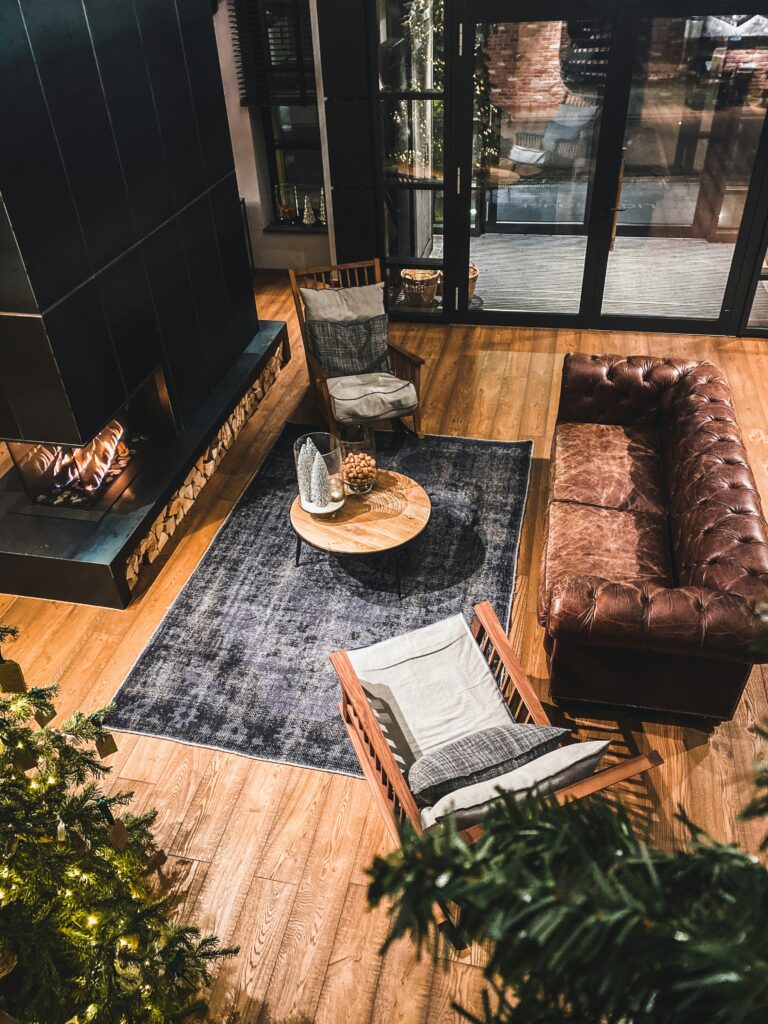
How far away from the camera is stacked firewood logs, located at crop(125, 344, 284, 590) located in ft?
12.7

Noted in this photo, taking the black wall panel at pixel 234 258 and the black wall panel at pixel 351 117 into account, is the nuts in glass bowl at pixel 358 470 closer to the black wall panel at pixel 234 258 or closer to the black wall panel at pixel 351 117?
the black wall panel at pixel 234 258

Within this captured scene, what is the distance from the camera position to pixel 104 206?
3.43 metres

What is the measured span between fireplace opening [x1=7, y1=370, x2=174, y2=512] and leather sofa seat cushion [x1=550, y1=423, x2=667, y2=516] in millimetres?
2217

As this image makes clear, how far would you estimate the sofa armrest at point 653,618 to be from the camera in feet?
8.51

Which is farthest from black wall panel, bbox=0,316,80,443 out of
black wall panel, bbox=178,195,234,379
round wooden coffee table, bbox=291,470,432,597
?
black wall panel, bbox=178,195,234,379

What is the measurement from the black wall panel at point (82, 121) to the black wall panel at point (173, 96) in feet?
1.87

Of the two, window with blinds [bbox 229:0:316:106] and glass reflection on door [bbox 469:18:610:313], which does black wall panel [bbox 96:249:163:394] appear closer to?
glass reflection on door [bbox 469:18:610:313]

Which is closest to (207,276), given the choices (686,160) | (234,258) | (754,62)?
(234,258)

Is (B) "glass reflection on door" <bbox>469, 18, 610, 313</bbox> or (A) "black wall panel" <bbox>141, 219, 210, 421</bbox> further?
(B) "glass reflection on door" <bbox>469, 18, 610, 313</bbox>

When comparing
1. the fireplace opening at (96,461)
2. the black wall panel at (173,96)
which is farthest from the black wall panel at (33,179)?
the black wall panel at (173,96)

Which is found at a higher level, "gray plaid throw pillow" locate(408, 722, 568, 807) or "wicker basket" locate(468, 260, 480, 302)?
"gray plaid throw pillow" locate(408, 722, 568, 807)

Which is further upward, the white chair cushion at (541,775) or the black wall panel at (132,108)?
the black wall panel at (132,108)

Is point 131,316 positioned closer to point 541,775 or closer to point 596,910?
point 541,775

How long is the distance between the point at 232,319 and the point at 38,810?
3843 mm
